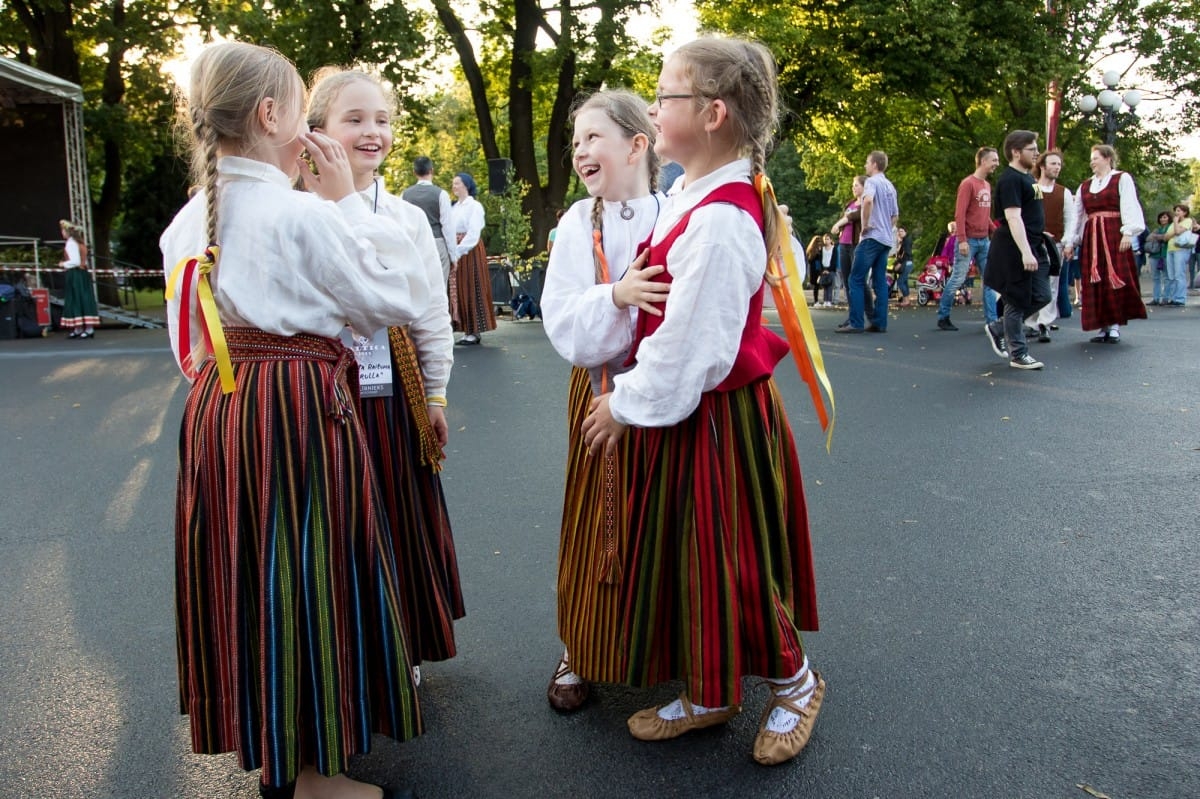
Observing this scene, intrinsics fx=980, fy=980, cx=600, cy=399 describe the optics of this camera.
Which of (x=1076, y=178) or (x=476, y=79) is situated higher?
(x=476, y=79)

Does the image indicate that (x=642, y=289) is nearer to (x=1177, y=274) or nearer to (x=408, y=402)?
(x=408, y=402)

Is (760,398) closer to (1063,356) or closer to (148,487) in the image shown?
(148,487)

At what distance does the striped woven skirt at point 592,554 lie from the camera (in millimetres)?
2576

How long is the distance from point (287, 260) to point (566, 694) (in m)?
1.50

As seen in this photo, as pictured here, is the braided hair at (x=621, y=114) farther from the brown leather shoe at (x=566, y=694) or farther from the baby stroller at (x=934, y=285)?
the baby stroller at (x=934, y=285)

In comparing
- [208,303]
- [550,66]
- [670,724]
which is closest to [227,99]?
[208,303]

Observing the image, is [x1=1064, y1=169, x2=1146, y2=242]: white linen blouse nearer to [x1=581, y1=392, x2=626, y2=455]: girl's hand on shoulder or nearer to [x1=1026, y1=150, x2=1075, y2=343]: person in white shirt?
[x1=1026, y1=150, x2=1075, y2=343]: person in white shirt

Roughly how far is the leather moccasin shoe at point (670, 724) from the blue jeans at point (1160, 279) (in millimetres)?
16503

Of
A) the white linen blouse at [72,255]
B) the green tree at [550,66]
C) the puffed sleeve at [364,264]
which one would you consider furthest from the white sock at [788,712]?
the green tree at [550,66]

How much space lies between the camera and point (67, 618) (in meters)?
3.58

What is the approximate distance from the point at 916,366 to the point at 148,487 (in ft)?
21.2

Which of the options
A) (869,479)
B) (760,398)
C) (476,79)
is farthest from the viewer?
(476,79)

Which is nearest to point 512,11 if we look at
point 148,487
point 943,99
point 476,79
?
point 476,79

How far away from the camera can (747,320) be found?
2.41 m
